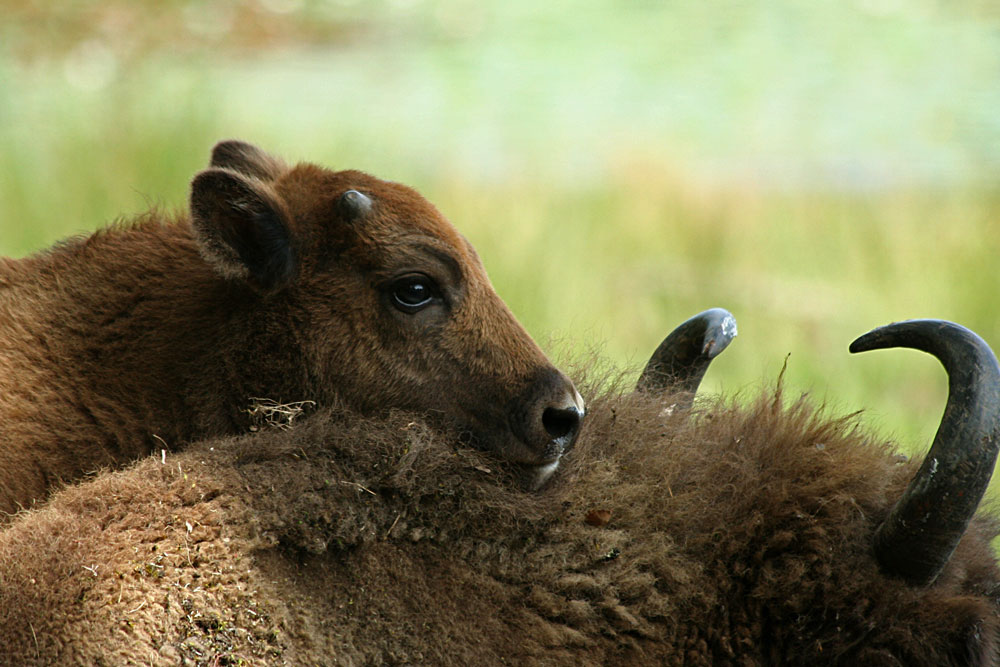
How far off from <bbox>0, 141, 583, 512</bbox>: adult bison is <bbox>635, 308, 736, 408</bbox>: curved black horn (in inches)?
18.9

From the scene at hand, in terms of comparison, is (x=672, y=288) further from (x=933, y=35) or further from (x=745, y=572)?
(x=745, y=572)

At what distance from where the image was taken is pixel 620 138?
620 inches

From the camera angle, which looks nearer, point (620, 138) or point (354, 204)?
point (354, 204)

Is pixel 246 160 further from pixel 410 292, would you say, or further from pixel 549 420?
pixel 549 420

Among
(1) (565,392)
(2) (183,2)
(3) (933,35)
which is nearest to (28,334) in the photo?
(1) (565,392)

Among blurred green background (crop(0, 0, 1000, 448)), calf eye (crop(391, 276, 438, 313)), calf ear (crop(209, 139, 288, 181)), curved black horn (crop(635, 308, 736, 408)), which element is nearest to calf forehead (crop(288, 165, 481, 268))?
calf eye (crop(391, 276, 438, 313))

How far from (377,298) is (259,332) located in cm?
43

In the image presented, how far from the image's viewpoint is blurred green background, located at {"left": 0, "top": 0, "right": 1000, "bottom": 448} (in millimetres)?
11555

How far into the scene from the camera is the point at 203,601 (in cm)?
291

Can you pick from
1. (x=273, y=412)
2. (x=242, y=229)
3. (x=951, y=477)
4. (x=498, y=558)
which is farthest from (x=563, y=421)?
(x=242, y=229)

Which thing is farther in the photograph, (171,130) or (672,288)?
(672,288)

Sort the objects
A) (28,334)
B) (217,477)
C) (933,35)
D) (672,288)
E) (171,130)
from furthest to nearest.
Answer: (933,35)
(672,288)
(171,130)
(28,334)
(217,477)

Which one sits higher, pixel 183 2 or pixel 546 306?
pixel 183 2

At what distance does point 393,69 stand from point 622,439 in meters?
13.6
